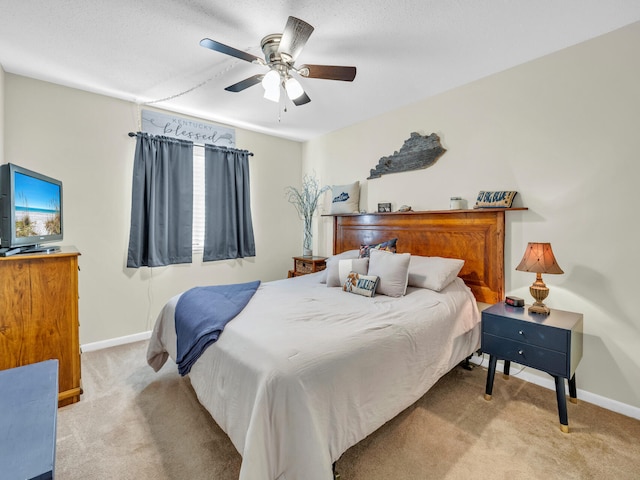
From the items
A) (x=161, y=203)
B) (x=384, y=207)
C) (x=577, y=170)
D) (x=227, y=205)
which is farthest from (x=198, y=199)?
(x=577, y=170)

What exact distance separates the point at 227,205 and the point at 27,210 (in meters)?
2.10

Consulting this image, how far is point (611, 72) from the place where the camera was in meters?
→ 2.11

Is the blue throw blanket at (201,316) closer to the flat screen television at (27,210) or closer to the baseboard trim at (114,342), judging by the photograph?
the flat screen television at (27,210)

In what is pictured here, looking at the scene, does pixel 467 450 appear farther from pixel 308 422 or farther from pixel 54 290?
pixel 54 290

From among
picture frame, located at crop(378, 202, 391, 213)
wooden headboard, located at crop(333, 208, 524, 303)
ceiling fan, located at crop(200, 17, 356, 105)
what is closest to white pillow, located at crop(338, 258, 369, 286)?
wooden headboard, located at crop(333, 208, 524, 303)

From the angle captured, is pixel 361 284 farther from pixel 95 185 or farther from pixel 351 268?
pixel 95 185

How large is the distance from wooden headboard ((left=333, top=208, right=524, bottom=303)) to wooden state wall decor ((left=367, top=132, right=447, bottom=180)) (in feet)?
1.77

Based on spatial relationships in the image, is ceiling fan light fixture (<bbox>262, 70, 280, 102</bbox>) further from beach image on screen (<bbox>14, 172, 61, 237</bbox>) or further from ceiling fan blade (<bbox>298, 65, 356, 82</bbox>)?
beach image on screen (<bbox>14, 172, 61, 237</bbox>)

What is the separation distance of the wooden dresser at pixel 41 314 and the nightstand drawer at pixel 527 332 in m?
3.04

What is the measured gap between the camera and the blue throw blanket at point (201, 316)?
177cm

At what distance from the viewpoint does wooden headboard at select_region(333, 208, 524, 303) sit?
263 cm

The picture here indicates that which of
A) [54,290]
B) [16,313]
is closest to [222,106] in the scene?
[54,290]

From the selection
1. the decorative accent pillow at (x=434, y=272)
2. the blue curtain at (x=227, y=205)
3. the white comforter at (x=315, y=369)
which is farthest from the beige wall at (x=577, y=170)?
the blue curtain at (x=227, y=205)

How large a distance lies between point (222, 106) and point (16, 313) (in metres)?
2.62
